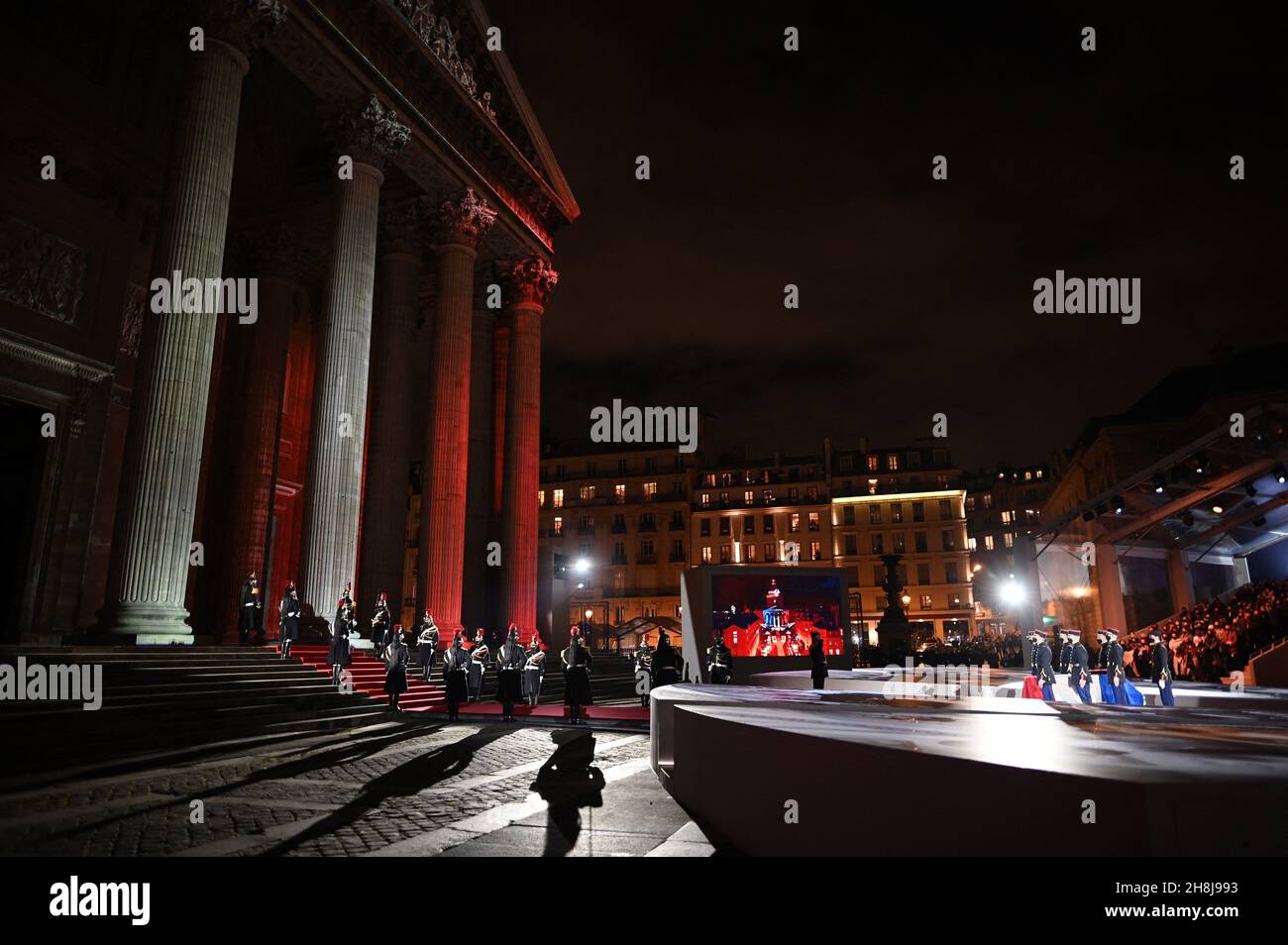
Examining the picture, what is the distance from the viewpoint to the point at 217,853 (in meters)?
5.06

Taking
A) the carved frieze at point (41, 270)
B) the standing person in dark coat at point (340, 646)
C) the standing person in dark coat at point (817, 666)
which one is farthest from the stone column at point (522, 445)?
the carved frieze at point (41, 270)

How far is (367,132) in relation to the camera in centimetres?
1911

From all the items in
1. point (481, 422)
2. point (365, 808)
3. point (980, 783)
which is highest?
point (481, 422)

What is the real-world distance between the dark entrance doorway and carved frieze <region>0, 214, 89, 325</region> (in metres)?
2.77

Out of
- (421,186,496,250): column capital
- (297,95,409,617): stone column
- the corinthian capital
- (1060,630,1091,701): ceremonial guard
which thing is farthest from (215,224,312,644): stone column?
(1060,630,1091,701): ceremonial guard

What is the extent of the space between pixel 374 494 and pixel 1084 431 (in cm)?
4143

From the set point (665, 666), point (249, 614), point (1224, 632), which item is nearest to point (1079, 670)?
point (665, 666)

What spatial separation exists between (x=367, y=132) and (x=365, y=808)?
18.5 metres

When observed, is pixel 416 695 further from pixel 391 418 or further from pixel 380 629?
pixel 391 418

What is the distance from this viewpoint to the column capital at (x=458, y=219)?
2338cm

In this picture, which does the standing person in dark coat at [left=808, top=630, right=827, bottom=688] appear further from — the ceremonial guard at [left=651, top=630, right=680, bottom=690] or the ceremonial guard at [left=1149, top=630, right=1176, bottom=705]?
the ceremonial guard at [left=1149, top=630, right=1176, bottom=705]

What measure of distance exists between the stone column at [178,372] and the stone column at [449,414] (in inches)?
322

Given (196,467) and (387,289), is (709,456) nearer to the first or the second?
(387,289)

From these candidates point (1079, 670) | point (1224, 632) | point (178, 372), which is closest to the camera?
point (1079, 670)
